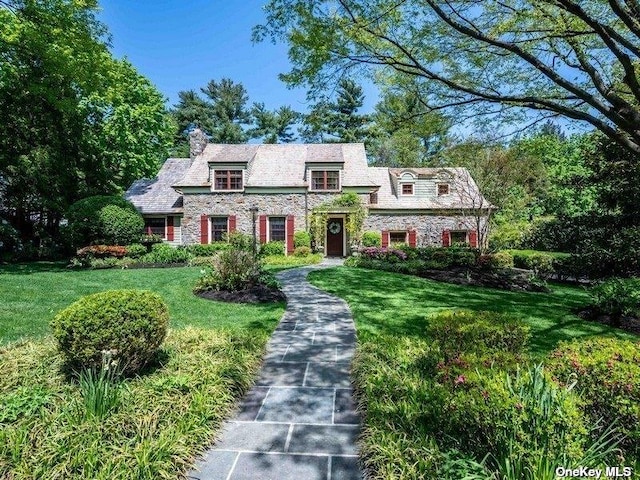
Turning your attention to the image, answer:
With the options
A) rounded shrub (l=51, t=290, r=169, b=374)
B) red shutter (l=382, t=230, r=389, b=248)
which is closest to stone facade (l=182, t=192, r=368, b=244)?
red shutter (l=382, t=230, r=389, b=248)

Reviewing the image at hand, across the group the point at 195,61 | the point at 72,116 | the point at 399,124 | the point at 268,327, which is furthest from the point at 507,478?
the point at 72,116

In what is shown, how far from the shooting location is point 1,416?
110 inches

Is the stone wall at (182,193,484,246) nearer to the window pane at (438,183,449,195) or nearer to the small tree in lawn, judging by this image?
the window pane at (438,183,449,195)

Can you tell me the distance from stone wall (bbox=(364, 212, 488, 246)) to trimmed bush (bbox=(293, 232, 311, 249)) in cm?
317

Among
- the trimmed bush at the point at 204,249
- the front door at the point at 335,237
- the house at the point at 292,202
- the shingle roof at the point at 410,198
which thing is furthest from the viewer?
the front door at the point at 335,237

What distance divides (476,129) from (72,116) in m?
19.4

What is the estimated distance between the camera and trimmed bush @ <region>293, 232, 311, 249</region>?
57.8 ft

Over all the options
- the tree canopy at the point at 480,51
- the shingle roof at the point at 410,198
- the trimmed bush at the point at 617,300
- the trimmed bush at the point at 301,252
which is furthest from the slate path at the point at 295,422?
the shingle roof at the point at 410,198

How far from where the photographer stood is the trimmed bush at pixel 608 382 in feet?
7.47

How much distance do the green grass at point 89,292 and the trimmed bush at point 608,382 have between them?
163 inches

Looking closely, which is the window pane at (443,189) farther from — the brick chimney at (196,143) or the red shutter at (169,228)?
the red shutter at (169,228)

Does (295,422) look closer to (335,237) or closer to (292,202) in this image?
(292,202)

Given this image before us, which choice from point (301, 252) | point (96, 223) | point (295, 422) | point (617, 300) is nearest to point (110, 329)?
point (295, 422)

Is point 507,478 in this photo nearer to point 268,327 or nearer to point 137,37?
point 268,327
